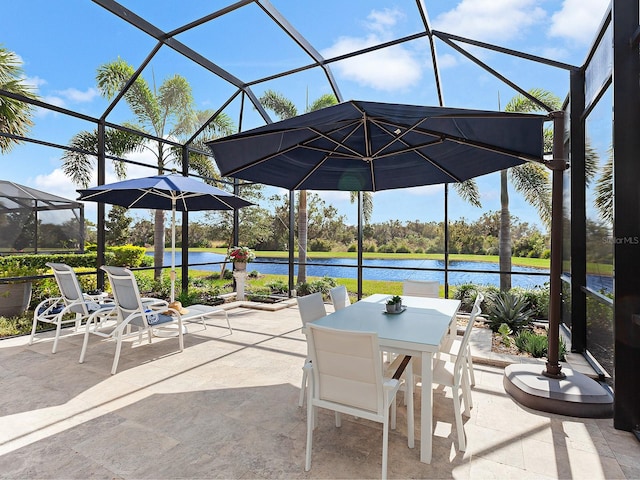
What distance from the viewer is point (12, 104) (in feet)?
Answer: 16.3

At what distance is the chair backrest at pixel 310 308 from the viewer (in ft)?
9.62

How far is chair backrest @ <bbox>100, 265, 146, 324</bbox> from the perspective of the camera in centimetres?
368

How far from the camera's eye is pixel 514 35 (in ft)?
15.1

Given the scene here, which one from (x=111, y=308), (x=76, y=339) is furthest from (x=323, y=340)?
(x=76, y=339)

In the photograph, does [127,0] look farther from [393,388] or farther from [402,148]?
[393,388]

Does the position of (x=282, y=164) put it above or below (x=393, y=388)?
above

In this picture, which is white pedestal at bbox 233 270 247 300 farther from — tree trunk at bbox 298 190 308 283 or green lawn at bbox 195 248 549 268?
green lawn at bbox 195 248 549 268

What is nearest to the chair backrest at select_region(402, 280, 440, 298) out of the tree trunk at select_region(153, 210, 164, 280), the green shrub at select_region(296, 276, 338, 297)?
the green shrub at select_region(296, 276, 338, 297)

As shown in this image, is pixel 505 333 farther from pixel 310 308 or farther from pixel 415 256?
pixel 415 256

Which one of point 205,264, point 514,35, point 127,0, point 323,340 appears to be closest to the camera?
point 323,340

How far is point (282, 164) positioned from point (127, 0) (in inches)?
120

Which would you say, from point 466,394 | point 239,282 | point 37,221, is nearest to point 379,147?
point 466,394

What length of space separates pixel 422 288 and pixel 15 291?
6.18 meters

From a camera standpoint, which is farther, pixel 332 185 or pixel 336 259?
pixel 336 259
